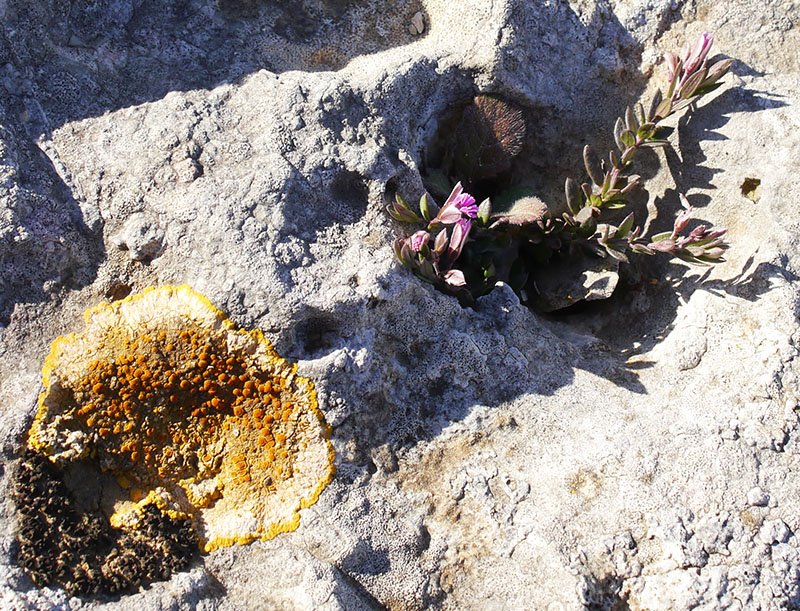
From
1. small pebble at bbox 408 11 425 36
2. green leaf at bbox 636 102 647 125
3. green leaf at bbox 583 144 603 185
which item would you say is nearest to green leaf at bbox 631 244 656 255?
green leaf at bbox 583 144 603 185

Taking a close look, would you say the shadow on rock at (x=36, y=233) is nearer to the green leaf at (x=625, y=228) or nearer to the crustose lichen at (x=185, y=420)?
the crustose lichen at (x=185, y=420)

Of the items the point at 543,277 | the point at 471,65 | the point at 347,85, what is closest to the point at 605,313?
the point at 543,277

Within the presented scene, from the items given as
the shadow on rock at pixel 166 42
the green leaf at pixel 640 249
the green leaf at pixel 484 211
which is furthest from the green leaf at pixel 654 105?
the shadow on rock at pixel 166 42

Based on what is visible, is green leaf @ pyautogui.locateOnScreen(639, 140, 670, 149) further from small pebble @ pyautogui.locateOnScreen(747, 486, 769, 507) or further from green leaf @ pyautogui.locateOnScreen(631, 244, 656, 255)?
small pebble @ pyautogui.locateOnScreen(747, 486, 769, 507)

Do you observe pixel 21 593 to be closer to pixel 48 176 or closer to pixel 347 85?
pixel 48 176

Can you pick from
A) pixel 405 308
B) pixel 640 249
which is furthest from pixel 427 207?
pixel 640 249

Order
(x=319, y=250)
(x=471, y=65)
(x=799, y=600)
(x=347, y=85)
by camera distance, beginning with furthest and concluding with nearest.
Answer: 1. (x=471, y=65)
2. (x=347, y=85)
3. (x=319, y=250)
4. (x=799, y=600)
